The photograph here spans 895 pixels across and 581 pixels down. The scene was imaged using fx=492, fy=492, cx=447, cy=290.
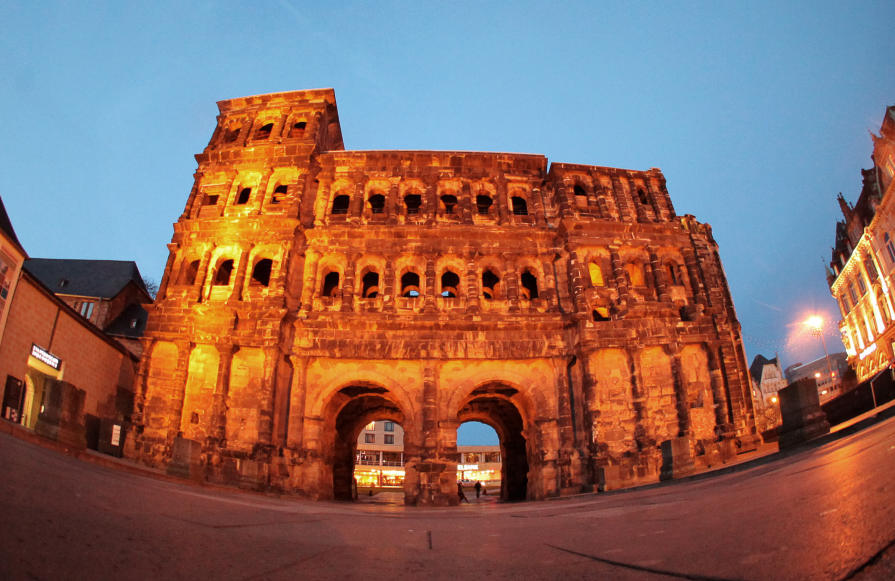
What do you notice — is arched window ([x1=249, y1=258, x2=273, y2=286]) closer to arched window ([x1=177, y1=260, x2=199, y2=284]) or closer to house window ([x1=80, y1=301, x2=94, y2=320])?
arched window ([x1=177, y1=260, x2=199, y2=284])

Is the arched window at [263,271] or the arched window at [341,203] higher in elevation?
the arched window at [341,203]

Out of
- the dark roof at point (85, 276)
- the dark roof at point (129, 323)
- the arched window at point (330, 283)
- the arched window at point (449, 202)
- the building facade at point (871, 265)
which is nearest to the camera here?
the arched window at point (330, 283)

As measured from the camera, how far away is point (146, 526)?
3.14 metres

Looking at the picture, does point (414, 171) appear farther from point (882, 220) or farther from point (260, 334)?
point (882, 220)

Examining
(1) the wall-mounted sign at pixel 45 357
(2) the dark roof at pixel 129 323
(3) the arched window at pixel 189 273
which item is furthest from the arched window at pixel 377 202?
(2) the dark roof at pixel 129 323

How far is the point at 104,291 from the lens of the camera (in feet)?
106

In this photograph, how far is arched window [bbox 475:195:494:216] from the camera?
2425cm

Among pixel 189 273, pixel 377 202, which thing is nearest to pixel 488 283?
pixel 377 202

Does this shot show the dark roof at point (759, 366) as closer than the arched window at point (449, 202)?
No

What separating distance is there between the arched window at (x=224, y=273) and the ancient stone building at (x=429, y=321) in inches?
7.5

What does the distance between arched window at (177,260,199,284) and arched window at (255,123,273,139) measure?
775cm

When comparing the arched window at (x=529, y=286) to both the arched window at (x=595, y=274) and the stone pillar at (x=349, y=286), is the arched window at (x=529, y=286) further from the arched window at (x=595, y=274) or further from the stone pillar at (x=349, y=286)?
the stone pillar at (x=349, y=286)

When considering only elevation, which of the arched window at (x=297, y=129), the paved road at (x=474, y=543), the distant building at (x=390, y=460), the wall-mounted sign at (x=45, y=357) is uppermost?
the arched window at (x=297, y=129)

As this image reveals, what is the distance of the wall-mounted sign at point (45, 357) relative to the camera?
62.8 feet
